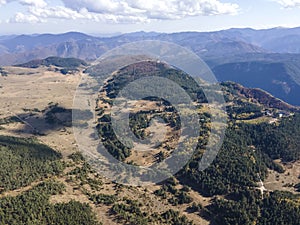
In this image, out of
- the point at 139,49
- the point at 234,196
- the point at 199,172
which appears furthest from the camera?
the point at 139,49

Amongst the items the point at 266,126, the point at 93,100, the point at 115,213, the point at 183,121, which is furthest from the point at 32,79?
the point at 115,213

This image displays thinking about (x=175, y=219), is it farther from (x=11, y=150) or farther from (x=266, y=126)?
(x=266, y=126)

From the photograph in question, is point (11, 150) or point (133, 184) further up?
point (11, 150)

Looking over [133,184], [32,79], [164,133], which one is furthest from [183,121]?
[32,79]

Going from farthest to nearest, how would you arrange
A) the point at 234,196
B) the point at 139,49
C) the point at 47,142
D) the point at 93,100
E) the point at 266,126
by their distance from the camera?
the point at 93,100
the point at 139,49
the point at 266,126
the point at 47,142
the point at 234,196

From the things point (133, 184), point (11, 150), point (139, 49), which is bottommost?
point (133, 184)

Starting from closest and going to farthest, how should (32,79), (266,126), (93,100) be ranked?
(266,126), (93,100), (32,79)

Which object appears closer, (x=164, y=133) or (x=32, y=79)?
(x=164, y=133)

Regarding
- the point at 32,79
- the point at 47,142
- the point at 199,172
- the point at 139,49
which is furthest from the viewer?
the point at 32,79

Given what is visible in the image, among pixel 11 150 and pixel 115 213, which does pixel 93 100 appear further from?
pixel 115 213
